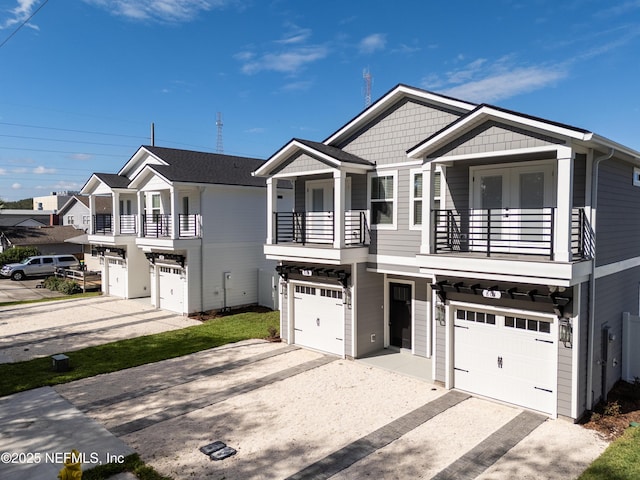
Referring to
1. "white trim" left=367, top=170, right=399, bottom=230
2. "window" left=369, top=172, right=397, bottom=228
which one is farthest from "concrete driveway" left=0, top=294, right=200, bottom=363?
"window" left=369, top=172, right=397, bottom=228

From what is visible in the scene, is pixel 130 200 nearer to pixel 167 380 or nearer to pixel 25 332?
pixel 25 332

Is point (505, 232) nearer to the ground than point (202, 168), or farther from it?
nearer to the ground

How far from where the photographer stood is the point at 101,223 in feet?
86.7

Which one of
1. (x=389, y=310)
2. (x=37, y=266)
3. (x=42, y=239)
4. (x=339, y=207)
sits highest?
(x=339, y=207)

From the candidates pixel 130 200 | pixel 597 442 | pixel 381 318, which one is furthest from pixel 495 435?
pixel 130 200

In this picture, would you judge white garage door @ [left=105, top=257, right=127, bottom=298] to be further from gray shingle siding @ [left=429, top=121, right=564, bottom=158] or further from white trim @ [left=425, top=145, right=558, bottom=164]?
gray shingle siding @ [left=429, top=121, right=564, bottom=158]

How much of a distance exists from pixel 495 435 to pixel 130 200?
928 inches

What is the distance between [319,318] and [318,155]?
16.8 feet

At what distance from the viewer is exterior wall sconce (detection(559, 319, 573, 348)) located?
8922mm

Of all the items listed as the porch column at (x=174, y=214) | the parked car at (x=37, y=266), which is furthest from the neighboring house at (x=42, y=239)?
the porch column at (x=174, y=214)

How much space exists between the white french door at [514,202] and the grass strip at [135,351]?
9.08 meters

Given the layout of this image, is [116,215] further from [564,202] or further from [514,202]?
[564,202]

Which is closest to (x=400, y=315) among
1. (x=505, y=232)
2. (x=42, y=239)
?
(x=505, y=232)

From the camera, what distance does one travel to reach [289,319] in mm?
15055
